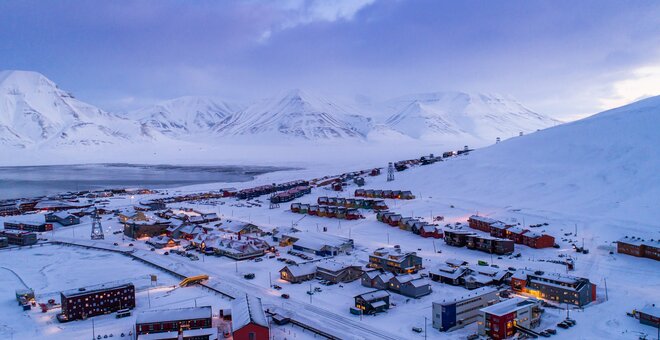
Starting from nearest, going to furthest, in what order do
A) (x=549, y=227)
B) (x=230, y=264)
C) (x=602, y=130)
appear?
1. (x=230, y=264)
2. (x=549, y=227)
3. (x=602, y=130)

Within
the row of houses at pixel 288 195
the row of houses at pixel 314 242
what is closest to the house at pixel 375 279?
the row of houses at pixel 314 242

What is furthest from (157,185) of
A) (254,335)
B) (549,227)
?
(254,335)

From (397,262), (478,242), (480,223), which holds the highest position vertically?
(480,223)

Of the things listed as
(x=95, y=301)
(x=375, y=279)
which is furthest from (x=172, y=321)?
(x=375, y=279)

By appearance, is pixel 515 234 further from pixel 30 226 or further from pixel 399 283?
pixel 30 226

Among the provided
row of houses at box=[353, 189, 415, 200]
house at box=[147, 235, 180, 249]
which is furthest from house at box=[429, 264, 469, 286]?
row of houses at box=[353, 189, 415, 200]

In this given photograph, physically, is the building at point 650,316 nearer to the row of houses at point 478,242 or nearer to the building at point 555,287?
the building at point 555,287

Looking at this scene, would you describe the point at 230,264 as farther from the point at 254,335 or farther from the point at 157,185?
the point at 157,185
